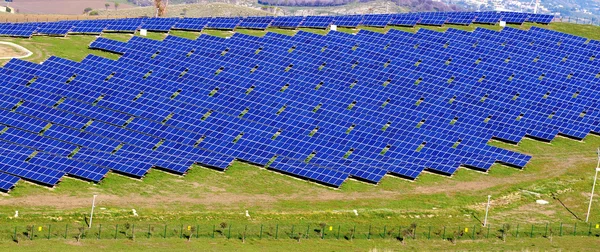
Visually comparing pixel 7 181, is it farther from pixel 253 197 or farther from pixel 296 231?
pixel 296 231

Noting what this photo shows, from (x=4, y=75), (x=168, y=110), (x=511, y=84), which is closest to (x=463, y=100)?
Answer: (x=511, y=84)

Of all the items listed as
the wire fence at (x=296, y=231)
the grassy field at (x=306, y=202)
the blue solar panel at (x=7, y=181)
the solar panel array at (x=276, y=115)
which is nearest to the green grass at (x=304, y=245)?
the grassy field at (x=306, y=202)

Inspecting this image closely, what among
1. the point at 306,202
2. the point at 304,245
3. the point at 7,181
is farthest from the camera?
the point at 306,202

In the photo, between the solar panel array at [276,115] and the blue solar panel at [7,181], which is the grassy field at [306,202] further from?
the solar panel array at [276,115]

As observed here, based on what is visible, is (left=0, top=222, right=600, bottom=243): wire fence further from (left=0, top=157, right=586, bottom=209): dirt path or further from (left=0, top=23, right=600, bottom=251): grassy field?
(left=0, top=157, right=586, bottom=209): dirt path

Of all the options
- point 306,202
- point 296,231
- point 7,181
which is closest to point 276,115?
point 306,202

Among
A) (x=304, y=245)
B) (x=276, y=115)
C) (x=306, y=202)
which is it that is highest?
(x=276, y=115)

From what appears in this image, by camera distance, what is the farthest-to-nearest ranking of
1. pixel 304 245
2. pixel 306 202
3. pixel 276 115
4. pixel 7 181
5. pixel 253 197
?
pixel 276 115 → pixel 253 197 → pixel 306 202 → pixel 7 181 → pixel 304 245
